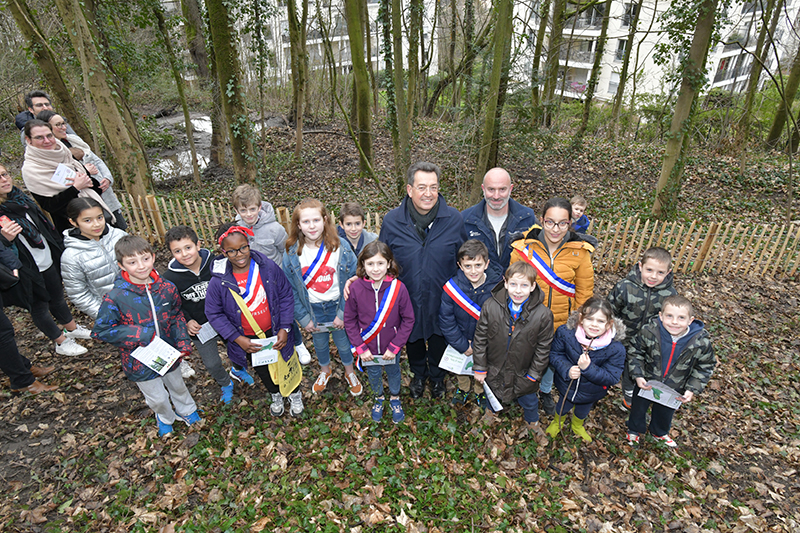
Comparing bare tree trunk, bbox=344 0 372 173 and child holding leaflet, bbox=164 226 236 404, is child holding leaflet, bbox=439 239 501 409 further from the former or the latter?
bare tree trunk, bbox=344 0 372 173

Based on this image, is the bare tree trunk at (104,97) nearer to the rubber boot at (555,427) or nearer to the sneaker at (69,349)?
the sneaker at (69,349)

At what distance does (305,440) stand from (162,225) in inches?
222

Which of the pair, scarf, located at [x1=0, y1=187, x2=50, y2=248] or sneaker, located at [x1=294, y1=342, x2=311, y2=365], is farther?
sneaker, located at [x1=294, y1=342, x2=311, y2=365]

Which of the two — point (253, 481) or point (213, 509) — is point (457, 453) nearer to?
point (253, 481)

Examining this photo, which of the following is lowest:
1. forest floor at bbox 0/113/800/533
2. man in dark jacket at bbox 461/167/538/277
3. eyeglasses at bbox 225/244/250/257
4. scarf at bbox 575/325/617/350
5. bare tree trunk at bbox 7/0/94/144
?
forest floor at bbox 0/113/800/533

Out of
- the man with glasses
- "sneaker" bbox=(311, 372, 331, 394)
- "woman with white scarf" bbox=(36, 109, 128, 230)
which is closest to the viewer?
"sneaker" bbox=(311, 372, 331, 394)

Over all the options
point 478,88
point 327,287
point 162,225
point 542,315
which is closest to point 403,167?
point 478,88

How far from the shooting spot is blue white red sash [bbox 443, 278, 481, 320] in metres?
3.25

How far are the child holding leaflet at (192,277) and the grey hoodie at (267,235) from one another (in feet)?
1.77

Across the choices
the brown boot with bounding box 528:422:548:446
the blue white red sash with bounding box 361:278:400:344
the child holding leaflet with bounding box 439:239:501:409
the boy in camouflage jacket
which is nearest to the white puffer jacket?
the blue white red sash with bounding box 361:278:400:344

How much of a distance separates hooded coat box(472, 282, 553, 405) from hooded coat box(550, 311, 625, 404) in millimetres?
129

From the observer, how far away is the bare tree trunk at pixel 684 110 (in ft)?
23.5

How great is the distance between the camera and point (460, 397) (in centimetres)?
404

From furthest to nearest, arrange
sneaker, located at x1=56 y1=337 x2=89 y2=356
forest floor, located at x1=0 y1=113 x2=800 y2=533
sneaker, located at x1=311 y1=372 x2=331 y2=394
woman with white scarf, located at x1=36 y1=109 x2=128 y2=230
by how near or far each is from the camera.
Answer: woman with white scarf, located at x1=36 y1=109 x2=128 y2=230
sneaker, located at x1=56 y1=337 x2=89 y2=356
sneaker, located at x1=311 y1=372 x2=331 y2=394
forest floor, located at x1=0 y1=113 x2=800 y2=533
